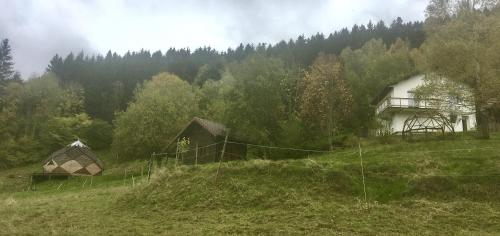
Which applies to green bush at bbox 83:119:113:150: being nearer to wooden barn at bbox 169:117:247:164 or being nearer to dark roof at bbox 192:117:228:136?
wooden barn at bbox 169:117:247:164

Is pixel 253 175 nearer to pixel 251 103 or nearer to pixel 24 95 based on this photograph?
pixel 251 103

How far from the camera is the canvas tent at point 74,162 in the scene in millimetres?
54822

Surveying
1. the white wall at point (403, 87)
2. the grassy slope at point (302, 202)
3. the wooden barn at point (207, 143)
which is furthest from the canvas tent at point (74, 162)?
the white wall at point (403, 87)

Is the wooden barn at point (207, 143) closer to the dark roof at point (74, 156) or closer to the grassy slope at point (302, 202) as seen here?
the grassy slope at point (302, 202)

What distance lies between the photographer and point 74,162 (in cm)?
5562

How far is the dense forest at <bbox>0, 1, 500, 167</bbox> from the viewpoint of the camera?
31781mm

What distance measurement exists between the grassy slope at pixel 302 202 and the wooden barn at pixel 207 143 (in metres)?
11.7

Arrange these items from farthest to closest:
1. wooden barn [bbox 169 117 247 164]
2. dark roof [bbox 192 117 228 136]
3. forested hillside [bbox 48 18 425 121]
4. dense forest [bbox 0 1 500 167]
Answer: forested hillside [bbox 48 18 425 121] < dark roof [bbox 192 117 228 136] < wooden barn [bbox 169 117 247 164] < dense forest [bbox 0 1 500 167]

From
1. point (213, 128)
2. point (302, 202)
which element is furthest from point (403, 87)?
point (302, 202)

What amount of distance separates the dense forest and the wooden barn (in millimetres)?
1360

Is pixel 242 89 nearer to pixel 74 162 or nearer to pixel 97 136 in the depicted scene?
pixel 74 162

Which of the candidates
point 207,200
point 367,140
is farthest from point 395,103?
point 207,200

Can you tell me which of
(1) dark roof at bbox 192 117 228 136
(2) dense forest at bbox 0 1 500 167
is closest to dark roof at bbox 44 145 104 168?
(2) dense forest at bbox 0 1 500 167

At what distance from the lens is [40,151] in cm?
6831
